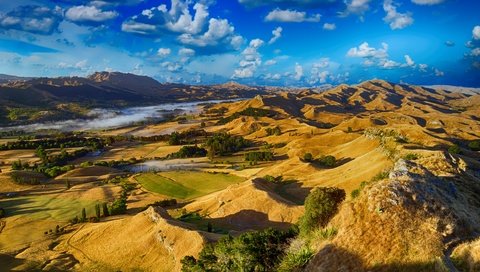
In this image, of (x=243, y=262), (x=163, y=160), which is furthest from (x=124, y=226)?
(x=163, y=160)

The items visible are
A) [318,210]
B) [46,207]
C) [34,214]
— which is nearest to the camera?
[318,210]

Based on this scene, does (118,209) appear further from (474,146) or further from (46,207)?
(474,146)

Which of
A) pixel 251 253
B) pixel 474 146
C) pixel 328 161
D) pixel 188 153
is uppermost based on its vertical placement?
pixel 251 253

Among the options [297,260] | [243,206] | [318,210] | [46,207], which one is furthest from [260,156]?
[297,260]

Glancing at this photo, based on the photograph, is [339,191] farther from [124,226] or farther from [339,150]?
[339,150]

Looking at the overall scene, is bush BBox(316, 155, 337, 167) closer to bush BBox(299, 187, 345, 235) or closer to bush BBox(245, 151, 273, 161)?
bush BBox(245, 151, 273, 161)

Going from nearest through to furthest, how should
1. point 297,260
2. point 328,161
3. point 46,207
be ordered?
point 297,260 < point 46,207 < point 328,161

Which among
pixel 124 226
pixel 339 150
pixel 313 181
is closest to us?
pixel 124 226

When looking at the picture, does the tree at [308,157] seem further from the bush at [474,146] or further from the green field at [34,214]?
the green field at [34,214]

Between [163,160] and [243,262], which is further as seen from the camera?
[163,160]
